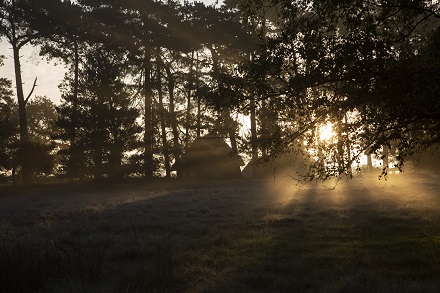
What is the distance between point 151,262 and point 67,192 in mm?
26723

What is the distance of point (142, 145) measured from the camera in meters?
40.1

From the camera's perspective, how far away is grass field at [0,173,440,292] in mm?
7688

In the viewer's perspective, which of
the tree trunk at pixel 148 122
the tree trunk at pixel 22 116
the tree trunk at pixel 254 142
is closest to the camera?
the tree trunk at pixel 254 142

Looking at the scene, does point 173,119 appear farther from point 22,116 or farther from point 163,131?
point 22,116

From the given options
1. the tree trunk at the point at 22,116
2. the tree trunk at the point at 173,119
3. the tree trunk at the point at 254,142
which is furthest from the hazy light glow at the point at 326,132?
the tree trunk at the point at 173,119

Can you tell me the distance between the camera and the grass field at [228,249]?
769cm

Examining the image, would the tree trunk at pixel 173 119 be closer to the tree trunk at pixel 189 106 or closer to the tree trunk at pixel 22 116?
the tree trunk at pixel 189 106

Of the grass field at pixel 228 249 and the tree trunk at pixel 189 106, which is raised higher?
the tree trunk at pixel 189 106

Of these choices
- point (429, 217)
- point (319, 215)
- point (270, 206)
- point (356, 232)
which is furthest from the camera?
point (270, 206)

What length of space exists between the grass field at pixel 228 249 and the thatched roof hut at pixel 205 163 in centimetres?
2379

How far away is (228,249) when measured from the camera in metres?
10.9

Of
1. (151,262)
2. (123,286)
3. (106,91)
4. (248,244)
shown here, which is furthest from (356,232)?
(106,91)

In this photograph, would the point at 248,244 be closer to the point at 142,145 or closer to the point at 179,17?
the point at 142,145

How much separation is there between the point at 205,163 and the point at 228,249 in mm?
33685
